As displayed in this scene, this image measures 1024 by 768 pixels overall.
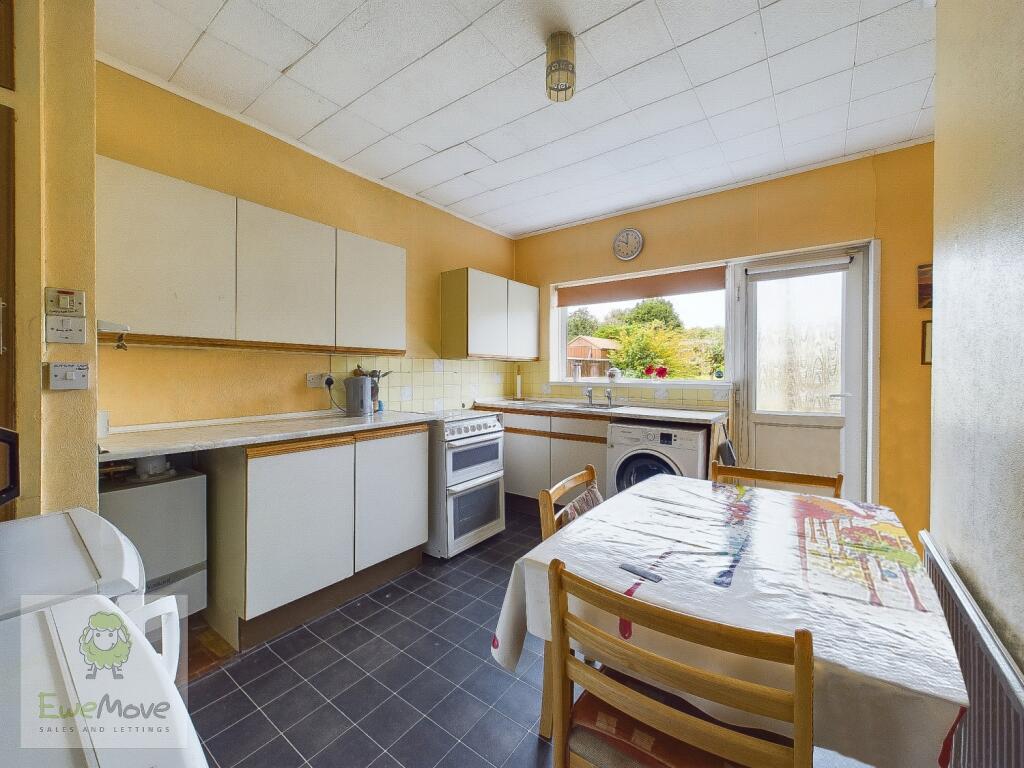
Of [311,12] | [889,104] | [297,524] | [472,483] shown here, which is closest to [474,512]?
[472,483]

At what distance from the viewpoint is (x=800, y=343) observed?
310cm

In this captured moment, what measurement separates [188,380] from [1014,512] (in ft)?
10.1

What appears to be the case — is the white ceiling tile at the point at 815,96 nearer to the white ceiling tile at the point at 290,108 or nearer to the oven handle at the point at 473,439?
the white ceiling tile at the point at 290,108

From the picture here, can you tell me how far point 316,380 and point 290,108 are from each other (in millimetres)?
1584

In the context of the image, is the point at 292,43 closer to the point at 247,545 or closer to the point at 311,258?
the point at 311,258

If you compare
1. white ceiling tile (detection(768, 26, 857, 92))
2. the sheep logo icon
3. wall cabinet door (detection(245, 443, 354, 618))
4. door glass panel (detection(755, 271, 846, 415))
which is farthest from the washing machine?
the sheep logo icon

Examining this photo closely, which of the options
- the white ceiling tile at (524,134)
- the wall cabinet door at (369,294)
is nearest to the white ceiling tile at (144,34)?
the wall cabinet door at (369,294)

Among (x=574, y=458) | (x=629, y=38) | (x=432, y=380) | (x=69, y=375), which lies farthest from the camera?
(x=432, y=380)

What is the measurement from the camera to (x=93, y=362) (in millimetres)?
1378

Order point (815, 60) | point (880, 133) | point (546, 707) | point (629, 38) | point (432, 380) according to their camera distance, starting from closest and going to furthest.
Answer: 1. point (546, 707)
2. point (629, 38)
3. point (815, 60)
4. point (880, 133)
5. point (432, 380)

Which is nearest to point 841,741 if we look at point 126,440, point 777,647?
point 777,647

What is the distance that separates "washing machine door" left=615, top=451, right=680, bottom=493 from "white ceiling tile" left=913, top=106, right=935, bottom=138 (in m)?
2.47

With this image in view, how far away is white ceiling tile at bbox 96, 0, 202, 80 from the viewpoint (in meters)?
1.70

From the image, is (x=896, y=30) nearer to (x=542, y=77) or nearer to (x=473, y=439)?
(x=542, y=77)
